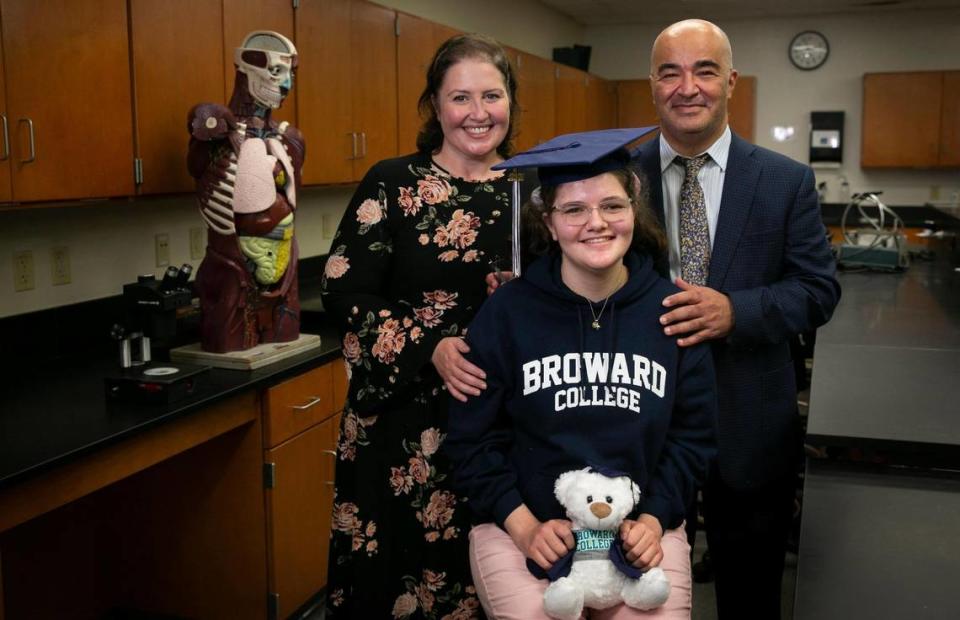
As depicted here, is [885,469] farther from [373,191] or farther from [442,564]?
[373,191]

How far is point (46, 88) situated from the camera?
2.32 meters

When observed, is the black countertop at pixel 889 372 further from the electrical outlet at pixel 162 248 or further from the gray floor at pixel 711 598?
the electrical outlet at pixel 162 248

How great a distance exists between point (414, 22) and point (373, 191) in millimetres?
2467

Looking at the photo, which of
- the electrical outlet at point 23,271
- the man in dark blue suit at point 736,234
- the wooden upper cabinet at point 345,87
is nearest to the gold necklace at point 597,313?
the man in dark blue suit at point 736,234

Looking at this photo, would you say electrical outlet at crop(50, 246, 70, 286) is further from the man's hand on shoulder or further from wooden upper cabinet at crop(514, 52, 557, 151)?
wooden upper cabinet at crop(514, 52, 557, 151)

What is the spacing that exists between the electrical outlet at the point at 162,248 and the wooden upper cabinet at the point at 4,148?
1.10 meters

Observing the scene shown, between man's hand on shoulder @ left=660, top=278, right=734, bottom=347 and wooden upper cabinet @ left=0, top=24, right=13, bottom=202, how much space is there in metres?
1.57

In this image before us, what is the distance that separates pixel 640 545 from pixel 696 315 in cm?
45

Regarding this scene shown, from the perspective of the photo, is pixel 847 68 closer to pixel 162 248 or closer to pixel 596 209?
pixel 162 248

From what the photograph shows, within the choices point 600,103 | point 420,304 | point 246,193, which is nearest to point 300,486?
point 246,193

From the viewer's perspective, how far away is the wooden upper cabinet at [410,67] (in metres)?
4.12

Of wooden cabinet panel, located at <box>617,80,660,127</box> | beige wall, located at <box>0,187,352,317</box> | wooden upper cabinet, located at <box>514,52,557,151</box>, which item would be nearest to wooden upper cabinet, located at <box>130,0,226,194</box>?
beige wall, located at <box>0,187,352,317</box>

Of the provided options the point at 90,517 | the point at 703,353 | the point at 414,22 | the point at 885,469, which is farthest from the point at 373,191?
the point at 414,22

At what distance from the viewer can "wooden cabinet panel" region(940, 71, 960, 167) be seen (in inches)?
310
